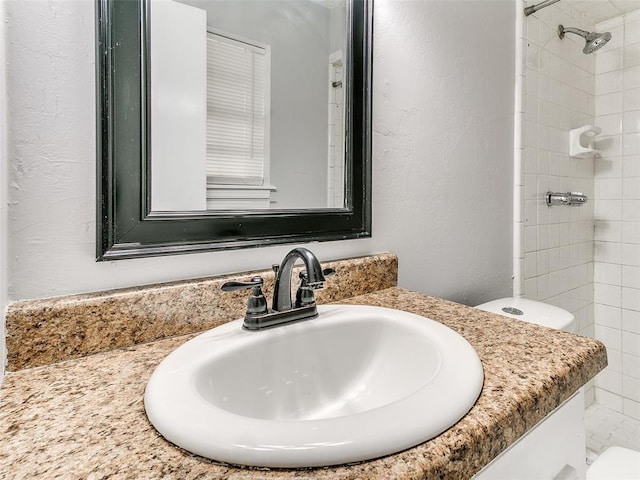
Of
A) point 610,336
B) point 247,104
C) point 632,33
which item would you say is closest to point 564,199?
point 610,336

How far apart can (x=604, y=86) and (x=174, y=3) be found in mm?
2185

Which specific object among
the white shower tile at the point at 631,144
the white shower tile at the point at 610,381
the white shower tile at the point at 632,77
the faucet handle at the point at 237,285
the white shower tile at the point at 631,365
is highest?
the white shower tile at the point at 632,77

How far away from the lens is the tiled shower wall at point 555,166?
57.7 inches

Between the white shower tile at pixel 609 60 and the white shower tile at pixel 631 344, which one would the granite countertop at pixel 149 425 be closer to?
the white shower tile at pixel 631 344

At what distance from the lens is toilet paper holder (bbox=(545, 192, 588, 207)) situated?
1.58 meters

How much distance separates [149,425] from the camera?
38 centimetres

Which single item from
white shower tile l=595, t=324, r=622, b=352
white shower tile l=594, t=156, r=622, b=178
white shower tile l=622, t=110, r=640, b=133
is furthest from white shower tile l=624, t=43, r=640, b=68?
white shower tile l=595, t=324, r=622, b=352

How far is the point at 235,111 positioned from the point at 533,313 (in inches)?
41.7

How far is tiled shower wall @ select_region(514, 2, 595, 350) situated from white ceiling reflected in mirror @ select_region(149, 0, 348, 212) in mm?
936

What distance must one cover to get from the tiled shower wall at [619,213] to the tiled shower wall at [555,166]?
0.06 metres

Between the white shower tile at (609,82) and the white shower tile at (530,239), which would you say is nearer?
the white shower tile at (530,239)

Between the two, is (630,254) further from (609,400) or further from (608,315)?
(609,400)

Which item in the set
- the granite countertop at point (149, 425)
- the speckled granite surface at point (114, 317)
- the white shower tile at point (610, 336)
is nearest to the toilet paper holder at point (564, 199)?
the white shower tile at point (610, 336)

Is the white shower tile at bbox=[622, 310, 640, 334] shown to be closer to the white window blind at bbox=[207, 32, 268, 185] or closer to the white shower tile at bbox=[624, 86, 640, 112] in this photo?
the white shower tile at bbox=[624, 86, 640, 112]
